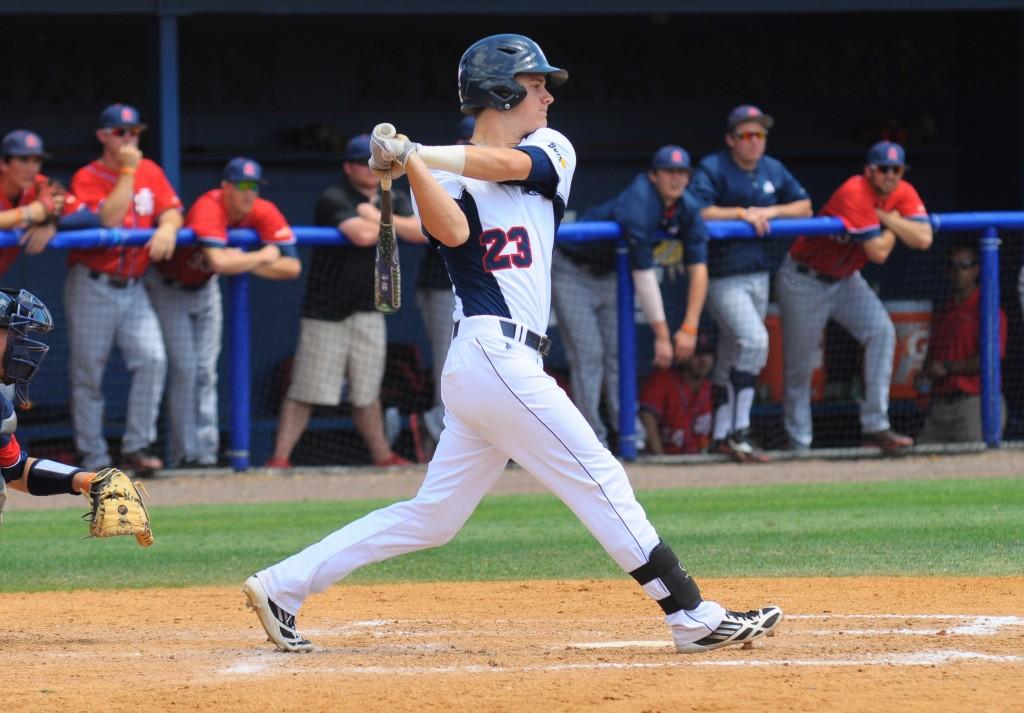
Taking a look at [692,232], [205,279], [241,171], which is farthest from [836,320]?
[205,279]

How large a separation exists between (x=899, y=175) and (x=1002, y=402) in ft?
5.53

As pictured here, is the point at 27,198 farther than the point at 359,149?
No

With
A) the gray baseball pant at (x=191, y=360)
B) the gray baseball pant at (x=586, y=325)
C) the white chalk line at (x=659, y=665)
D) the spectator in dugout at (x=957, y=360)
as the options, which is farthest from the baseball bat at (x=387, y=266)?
the spectator in dugout at (x=957, y=360)

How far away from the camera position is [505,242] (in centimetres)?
452

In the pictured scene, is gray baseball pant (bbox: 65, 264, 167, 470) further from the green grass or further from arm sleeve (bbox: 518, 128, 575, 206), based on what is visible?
arm sleeve (bbox: 518, 128, 575, 206)

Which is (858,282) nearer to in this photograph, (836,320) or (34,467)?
(836,320)

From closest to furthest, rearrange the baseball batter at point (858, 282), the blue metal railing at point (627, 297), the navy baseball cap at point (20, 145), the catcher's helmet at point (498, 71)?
the catcher's helmet at point (498, 71) < the navy baseball cap at point (20, 145) < the blue metal railing at point (627, 297) < the baseball batter at point (858, 282)

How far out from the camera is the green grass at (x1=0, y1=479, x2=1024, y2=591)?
6527 millimetres

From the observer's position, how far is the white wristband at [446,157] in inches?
169

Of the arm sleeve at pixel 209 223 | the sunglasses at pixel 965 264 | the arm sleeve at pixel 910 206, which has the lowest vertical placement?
the sunglasses at pixel 965 264

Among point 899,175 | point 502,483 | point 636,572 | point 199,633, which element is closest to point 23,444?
point 502,483

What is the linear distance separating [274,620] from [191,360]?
4.75 m

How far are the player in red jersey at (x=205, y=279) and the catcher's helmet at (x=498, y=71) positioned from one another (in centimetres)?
476

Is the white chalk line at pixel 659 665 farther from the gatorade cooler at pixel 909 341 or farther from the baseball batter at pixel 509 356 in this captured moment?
the gatorade cooler at pixel 909 341
